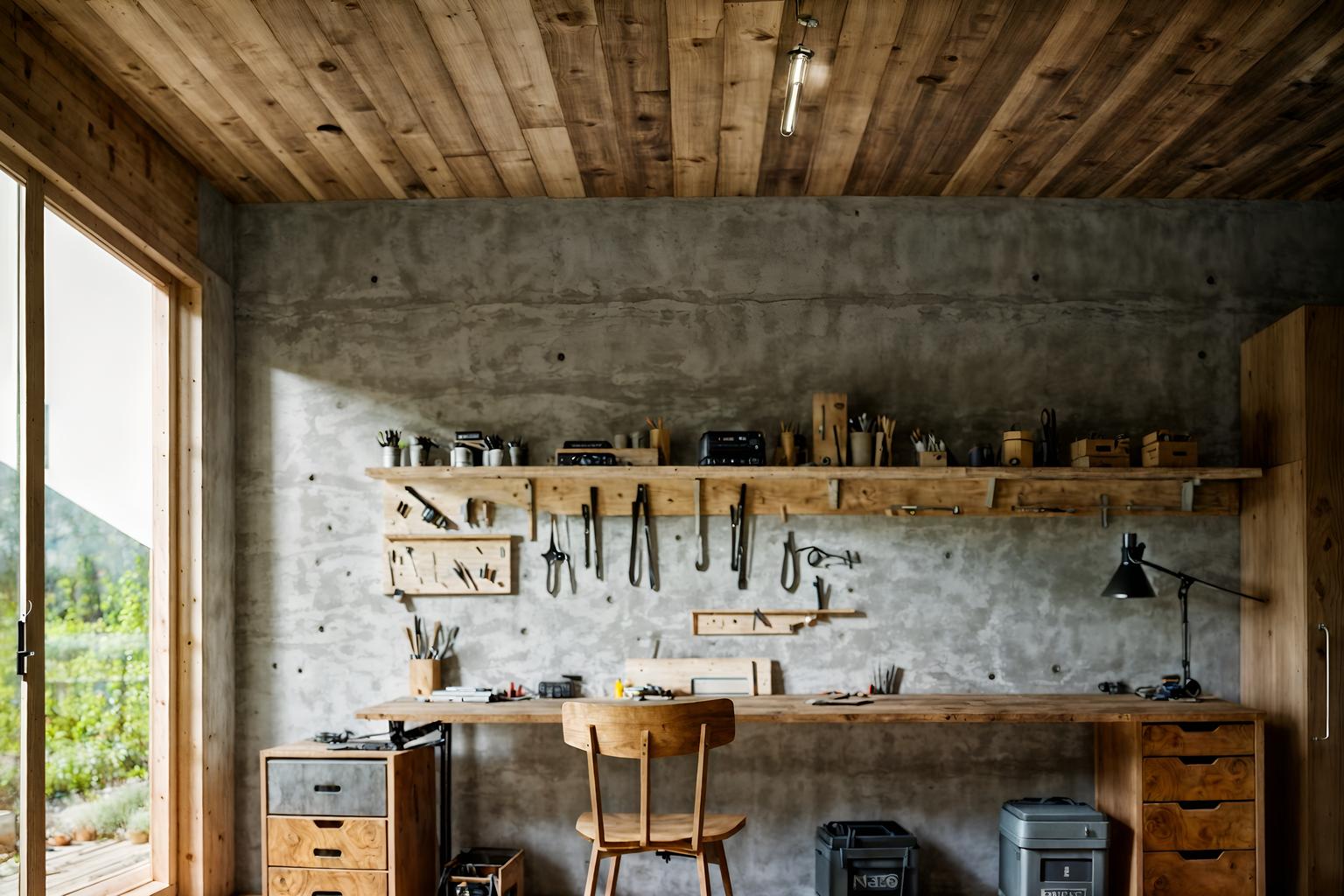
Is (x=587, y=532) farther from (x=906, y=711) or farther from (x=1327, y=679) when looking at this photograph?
(x=1327, y=679)

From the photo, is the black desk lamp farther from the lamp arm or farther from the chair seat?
the chair seat

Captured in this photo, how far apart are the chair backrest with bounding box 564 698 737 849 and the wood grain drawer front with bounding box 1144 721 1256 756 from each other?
5.86 feet

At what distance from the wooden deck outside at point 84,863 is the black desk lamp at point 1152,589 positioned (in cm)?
400

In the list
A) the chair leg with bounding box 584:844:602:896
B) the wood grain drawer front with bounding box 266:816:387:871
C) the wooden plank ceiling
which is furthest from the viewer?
the wood grain drawer front with bounding box 266:816:387:871

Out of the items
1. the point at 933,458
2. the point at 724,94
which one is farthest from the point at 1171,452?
the point at 724,94

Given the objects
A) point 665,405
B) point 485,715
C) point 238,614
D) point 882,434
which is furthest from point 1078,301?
point 238,614

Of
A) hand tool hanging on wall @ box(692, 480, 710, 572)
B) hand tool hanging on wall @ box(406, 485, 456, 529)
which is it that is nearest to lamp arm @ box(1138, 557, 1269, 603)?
hand tool hanging on wall @ box(692, 480, 710, 572)

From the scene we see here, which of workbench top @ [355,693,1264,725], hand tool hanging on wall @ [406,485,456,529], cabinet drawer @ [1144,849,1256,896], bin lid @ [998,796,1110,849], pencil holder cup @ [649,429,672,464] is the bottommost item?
cabinet drawer @ [1144,849,1256,896]

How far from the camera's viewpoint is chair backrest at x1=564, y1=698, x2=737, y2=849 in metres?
3.63

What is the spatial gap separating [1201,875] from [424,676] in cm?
326

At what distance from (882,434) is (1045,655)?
125 centimetres

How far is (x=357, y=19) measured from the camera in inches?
129

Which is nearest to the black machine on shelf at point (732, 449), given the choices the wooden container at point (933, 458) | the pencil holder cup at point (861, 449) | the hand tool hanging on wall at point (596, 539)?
the pencil holder cup at point (861, 449)

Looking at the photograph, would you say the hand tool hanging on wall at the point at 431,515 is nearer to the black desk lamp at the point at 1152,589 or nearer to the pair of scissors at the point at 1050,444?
the pair of scissors at the point at 1050,444
